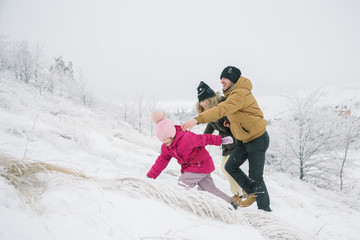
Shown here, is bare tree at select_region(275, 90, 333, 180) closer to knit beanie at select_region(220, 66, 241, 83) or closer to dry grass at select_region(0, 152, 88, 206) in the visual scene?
knit beanie at select_region(220, 66, 241, 83)

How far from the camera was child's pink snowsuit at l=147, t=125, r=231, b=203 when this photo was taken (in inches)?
82.4

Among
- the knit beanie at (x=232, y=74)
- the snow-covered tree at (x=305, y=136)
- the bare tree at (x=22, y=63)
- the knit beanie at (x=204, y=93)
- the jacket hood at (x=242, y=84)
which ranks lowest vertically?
the snow-covered tree at (x=305, y=136)

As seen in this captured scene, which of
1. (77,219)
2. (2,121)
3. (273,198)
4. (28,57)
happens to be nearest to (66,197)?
(77,219)

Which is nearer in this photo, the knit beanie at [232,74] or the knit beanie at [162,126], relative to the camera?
the knit beanie at [162,126]

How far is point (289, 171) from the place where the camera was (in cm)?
1280

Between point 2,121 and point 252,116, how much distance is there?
284 centimetres

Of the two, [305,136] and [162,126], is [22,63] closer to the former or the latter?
[162,126]

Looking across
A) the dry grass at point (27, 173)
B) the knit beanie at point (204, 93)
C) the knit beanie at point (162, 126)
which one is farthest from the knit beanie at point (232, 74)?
the dry grass at point (27, 173)

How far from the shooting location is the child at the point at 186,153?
201cm

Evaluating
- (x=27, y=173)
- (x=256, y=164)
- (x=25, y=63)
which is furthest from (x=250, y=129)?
(x=25, y=63)

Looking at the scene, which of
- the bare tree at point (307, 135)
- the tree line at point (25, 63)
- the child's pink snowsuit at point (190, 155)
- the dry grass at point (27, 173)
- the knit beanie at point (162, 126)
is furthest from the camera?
the tree line at point (25, 63)

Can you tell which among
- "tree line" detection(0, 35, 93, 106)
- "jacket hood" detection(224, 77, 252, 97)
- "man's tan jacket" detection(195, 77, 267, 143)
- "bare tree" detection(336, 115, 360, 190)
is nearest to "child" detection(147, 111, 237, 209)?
"man's tan jacket" detection(195, 77, 267, 143)

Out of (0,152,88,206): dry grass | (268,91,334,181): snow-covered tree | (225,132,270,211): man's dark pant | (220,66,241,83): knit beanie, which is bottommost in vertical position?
(268,91,334,181): snow-covered tree

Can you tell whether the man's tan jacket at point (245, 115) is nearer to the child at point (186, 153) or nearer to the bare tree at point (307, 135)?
the child at point (186, 153)
